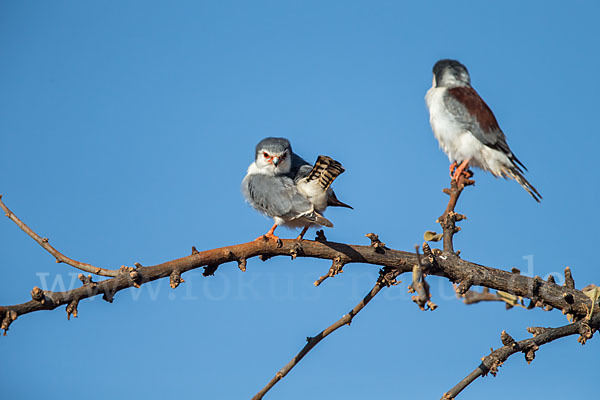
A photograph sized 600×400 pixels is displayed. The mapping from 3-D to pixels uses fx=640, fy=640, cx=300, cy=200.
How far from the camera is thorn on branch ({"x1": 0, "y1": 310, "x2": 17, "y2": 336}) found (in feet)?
9.28

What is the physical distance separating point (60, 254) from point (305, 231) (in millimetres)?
2664

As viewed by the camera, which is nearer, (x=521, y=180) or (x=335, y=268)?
(x=335, y=268)

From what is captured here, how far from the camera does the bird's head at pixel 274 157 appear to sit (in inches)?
235

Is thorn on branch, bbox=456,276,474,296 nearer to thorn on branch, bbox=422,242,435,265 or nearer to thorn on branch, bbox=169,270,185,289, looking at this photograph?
thorn on branch, bbox=422,242,435,265

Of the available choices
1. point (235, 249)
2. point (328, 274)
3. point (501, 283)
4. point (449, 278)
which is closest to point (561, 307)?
point (501, 283)

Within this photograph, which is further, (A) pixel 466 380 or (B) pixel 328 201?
(B) pixel 328 201

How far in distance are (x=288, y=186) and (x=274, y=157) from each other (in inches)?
18.0

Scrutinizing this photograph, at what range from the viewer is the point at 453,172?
6715 mm

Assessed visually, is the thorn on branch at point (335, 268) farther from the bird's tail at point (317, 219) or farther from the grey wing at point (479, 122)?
the grey wing at point (479, 122)

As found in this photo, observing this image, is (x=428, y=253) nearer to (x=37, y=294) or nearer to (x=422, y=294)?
(x=422, y=294)

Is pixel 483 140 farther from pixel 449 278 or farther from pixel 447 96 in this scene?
pixel 449 278

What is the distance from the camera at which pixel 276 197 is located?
555cm

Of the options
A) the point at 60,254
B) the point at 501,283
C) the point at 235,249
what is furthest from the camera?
the point at 501,283

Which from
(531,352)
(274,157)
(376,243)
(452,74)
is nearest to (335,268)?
(376,243)
